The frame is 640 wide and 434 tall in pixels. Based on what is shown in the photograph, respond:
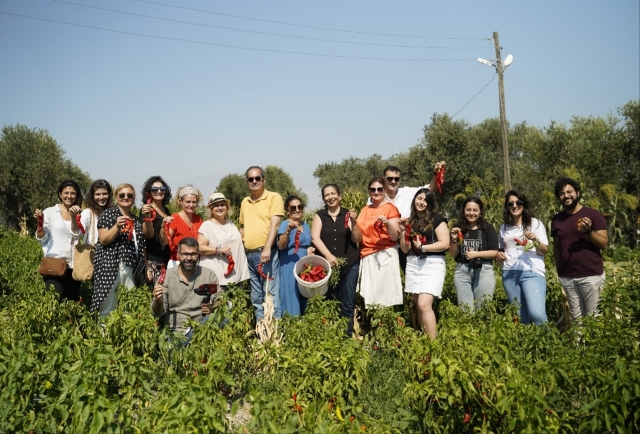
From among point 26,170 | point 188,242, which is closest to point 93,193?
point 188,242

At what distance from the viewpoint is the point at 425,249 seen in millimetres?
5160

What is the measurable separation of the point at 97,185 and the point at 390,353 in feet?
10.6

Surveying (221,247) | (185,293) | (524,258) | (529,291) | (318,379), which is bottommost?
(318,379)

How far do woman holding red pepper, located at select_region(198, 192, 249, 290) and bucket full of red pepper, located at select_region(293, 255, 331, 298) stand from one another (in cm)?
57

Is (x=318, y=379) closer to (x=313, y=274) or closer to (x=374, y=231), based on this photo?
(x=313, y=274)

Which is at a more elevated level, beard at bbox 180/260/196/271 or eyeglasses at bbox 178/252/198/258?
eyeglasses at bbox 178/252/198/258

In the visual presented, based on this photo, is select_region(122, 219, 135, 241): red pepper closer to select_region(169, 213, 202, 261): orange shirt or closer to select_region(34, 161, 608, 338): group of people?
select_region(34, 161, 608, 338): group of people

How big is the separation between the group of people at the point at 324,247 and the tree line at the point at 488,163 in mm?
11494

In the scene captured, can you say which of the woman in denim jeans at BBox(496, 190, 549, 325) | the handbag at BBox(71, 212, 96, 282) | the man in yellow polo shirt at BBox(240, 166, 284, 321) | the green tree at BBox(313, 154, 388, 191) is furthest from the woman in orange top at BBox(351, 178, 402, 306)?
the green tree at BBox(313, 154, 388, 191)

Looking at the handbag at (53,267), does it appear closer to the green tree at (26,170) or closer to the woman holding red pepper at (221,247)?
the woman holding red pepper at (221,247)

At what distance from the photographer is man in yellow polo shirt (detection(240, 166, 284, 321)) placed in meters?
5.56

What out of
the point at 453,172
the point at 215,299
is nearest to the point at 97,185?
the point at 215,299

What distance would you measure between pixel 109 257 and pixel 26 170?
24.5 m

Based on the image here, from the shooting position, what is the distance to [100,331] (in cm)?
442
